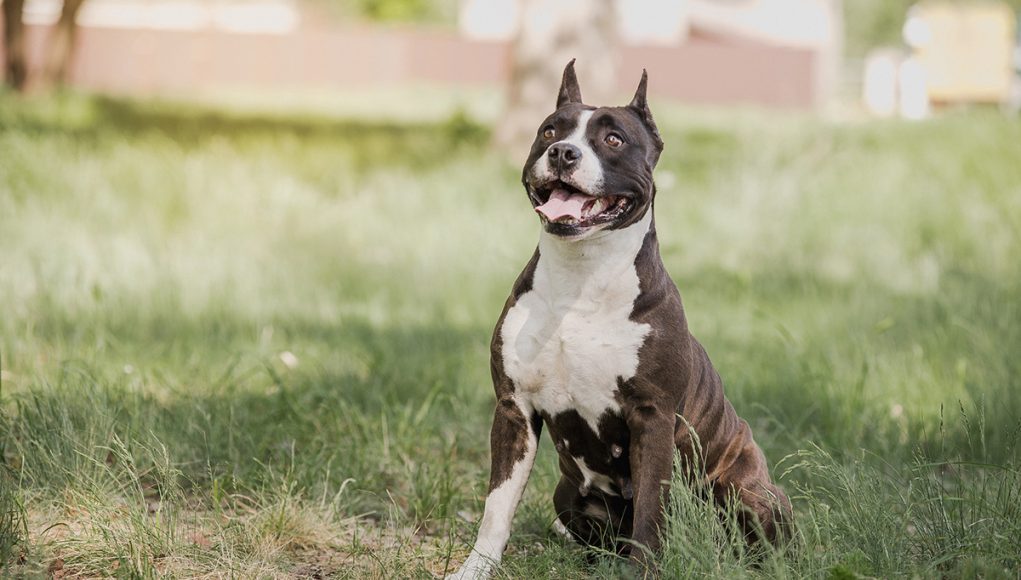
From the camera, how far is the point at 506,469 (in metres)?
3.54

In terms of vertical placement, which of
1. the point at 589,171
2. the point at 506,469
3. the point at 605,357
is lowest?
the point at 506,469

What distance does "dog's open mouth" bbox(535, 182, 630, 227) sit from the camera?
331cm

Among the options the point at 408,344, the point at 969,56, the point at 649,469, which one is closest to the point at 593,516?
the point at 649,469

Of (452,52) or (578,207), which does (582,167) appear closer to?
(578,207)

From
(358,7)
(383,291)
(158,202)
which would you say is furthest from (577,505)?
(358,7)

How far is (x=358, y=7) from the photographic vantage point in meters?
52.9

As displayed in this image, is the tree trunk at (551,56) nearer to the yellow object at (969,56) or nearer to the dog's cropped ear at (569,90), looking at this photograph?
the dog's cropped ear at (569,90)

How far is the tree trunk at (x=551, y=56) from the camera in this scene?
1219 cm

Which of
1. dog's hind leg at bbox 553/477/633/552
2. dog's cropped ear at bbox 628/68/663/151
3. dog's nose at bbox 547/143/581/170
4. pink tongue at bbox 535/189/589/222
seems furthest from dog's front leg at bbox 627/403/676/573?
dog's cropped ear at bbox 628/68/663/151

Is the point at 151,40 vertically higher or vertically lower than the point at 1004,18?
lower

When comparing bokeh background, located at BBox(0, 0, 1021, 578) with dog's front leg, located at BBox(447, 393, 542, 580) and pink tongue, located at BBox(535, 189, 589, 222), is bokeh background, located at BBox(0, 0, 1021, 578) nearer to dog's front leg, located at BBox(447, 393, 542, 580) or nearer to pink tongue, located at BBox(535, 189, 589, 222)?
dog's front leg, located at BBox(447, 393, 542, 580)

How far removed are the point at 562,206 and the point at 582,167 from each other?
0.38ft

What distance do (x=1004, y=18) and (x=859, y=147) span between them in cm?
1487

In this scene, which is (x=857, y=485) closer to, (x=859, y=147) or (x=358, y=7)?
(x=859, y=147)
